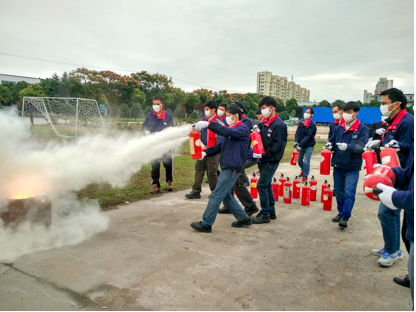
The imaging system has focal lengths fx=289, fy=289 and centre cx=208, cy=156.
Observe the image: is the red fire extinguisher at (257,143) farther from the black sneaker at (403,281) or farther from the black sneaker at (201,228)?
the black sneaker at (403,281)

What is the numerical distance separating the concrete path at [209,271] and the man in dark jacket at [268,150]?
369 mm

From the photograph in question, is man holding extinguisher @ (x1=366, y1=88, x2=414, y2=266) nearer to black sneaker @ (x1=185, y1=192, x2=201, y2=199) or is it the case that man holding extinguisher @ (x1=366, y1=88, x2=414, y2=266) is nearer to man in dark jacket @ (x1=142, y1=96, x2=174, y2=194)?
black sneaker @ (x1=185, y1=192, x2=201, y2=199)

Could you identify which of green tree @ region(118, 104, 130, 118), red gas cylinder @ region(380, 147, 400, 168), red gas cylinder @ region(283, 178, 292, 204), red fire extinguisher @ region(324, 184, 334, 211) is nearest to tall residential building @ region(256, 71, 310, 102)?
green tree @ region(118, 104, 130, 118)

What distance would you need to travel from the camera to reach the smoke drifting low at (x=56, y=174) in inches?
168

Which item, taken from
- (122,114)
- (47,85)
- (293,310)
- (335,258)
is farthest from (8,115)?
(47,85)

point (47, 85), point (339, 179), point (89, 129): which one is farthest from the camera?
point (47, 85)

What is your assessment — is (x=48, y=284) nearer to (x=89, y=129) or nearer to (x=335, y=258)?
(x=335, y=258)

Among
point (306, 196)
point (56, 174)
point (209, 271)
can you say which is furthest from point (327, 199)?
point (56, 174)

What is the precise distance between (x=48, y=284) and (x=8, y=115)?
3.18 meters

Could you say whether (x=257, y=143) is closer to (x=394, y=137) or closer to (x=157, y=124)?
(x=394, y=137)

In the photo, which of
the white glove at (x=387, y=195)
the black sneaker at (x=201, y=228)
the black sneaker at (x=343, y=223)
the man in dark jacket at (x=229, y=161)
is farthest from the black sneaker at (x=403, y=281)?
the black sneaker at (x=201, y=228)

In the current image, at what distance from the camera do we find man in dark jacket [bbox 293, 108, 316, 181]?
27.8 ft

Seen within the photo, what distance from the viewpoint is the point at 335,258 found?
13.4 ft

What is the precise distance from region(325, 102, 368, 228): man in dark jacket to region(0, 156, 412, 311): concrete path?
0.49 m
